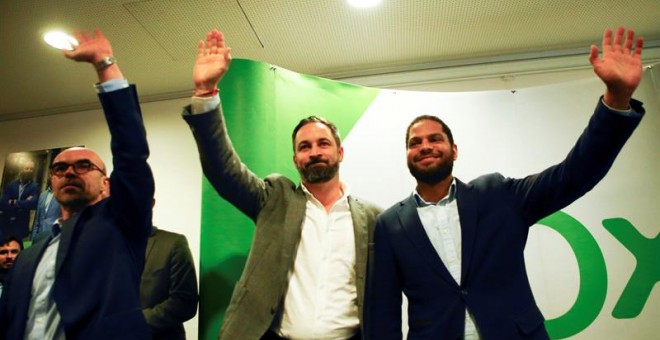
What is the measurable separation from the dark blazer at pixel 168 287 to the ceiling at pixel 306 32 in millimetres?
1583

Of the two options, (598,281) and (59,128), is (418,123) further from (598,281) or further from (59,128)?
(59,128)

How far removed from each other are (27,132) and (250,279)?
385 centimetres

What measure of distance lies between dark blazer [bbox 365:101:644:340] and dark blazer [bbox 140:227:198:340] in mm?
1138

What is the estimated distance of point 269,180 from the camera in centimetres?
190

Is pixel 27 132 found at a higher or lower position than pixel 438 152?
higher

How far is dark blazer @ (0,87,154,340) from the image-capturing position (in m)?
1.23

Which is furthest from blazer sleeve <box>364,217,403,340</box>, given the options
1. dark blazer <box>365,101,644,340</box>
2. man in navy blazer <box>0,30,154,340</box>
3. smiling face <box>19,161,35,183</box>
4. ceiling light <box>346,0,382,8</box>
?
smiling face <box>19,161,35,183</box>

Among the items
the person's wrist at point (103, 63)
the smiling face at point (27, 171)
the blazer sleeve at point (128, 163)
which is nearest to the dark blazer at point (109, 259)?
the blazer sleeve at point (128, 163)

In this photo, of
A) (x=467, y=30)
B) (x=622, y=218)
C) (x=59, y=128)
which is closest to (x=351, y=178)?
(x=467, y=30)

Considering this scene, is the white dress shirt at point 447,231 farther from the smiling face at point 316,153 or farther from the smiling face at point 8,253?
the smiling face at point 8,253

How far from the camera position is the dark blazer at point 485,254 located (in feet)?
4.50

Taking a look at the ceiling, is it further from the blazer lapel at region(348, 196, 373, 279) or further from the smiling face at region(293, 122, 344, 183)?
the blazer lapel at region(348, 196, 373, 279)

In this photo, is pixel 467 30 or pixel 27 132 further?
pixel 27 132

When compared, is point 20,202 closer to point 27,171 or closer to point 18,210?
point 18,210
